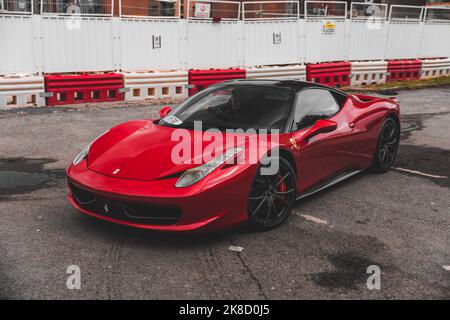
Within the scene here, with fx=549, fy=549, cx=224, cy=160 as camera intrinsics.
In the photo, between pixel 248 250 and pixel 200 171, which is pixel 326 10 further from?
pixel 248 250

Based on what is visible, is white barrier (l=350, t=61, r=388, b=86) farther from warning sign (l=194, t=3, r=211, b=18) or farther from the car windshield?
the car windshield

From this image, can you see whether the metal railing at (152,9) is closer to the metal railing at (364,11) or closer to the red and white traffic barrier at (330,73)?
the red and white traffic barrier at (330,73)

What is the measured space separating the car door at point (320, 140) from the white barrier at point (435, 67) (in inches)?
505

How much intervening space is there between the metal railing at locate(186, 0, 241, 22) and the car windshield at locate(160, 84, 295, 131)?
8497 mm

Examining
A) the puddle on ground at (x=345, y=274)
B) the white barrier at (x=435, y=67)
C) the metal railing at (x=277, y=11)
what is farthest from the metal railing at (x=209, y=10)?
the puddle on ground at (x=345, y=274)

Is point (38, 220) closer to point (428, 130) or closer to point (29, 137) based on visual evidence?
point (29, 137)

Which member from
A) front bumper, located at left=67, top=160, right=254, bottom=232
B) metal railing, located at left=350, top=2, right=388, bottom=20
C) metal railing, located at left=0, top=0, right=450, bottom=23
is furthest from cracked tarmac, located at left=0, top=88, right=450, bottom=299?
metal railing, located at left=350, top=2, right=388, bottom=20

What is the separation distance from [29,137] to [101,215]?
463 centimetres

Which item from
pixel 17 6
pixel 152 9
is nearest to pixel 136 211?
pixel 17 6

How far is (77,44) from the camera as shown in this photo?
12.3 metres

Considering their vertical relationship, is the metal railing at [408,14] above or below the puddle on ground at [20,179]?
above

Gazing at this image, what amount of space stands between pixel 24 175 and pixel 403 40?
47.2 ft

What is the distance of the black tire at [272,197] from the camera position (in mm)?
4613

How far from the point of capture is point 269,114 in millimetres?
5250
